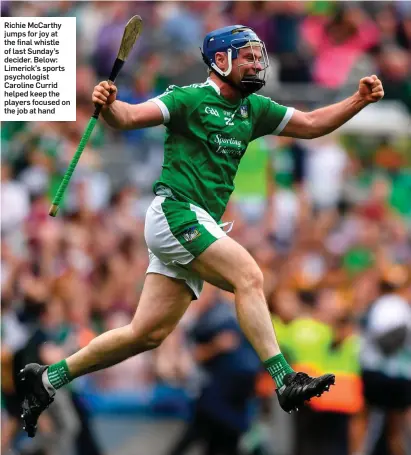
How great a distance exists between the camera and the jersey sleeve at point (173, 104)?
8.10m

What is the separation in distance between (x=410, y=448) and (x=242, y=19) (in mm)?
5795

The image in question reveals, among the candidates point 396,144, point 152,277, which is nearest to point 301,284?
point 396,144

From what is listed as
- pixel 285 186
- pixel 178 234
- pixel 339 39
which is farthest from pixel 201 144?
pixel 339 39

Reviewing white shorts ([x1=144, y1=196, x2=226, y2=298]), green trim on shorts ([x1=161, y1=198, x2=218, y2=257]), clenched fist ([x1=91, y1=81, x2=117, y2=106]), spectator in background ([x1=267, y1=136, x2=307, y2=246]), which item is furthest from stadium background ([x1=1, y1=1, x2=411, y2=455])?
clenched fist ([x1=91, y1=81, x2=117, y2=106])

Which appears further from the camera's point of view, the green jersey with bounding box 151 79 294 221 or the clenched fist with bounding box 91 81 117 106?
the green jersey with bounding box 151 79 294 221

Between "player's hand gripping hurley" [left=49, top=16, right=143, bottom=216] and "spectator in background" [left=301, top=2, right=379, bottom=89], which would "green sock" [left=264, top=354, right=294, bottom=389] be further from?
"spectator in background" [left=301, top=2, right=379, bottom=89]

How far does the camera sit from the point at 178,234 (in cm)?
818

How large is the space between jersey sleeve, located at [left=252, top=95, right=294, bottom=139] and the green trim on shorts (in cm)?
80

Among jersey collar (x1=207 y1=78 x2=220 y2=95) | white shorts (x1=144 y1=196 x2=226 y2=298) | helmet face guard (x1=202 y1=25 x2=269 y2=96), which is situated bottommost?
white shorts (x1=144 y1=196 x2=226 y2=298)

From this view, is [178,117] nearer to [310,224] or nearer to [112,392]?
[112,392]

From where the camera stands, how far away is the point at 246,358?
12.6 meters

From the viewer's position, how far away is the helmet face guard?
27.2 ft

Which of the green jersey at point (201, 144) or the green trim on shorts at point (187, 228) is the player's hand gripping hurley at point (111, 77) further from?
the green trim on shorts at point (187, 228)

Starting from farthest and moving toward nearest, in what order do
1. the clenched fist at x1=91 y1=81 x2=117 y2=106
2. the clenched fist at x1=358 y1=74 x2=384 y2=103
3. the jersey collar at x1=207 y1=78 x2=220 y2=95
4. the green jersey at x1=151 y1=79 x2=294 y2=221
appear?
the clenched fist at x1=358 y1=74 x2=384 y2=103 → the jersey collar at x1=207 y1=78 x2=220 y2=95 → the green jersey at x1=151 y1=79 x2=294 y2=221 → the clenched fist at x1=91 y1=81 x2=117 y2=106
